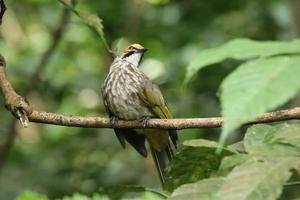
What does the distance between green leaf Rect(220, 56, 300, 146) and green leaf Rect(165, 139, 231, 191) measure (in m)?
0.92

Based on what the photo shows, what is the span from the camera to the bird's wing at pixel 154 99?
464 centimetres

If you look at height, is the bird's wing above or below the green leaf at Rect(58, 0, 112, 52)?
above

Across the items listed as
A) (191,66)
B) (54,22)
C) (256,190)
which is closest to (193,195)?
(256,190)

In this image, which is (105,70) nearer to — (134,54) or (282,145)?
(134,54)

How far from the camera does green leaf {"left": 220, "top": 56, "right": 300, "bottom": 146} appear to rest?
3.74 ft

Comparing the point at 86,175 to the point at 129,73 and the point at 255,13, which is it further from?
the point at 255,13

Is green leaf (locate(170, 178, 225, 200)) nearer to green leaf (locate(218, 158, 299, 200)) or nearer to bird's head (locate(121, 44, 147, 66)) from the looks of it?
green leaf (locate(218, 158, 299, 200))

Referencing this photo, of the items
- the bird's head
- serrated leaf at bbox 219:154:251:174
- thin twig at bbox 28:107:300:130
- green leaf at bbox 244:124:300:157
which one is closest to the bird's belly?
the bird's head

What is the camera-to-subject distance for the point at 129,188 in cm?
213

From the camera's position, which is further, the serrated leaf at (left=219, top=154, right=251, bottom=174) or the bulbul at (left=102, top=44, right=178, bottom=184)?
the bulbul at (left=102, top=44, right=178, bottom=184)

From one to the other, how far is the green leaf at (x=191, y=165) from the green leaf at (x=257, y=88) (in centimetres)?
92

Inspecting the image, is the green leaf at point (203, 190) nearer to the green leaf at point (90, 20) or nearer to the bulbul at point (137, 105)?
the green leaf at point (90, 20)

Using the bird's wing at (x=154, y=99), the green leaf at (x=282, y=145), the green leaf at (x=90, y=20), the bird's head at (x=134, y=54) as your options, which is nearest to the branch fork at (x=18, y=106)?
the green leaf at (x=90, y=20)

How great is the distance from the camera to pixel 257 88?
3.86 feet
